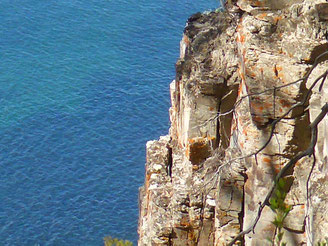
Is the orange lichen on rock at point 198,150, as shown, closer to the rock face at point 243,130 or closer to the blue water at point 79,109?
the rock face at point 243,130

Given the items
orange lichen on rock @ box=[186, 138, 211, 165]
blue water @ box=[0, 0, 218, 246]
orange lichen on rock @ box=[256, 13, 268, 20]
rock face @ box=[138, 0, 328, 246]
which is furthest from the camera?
blue water @ box=[0, 0, 218, 246]

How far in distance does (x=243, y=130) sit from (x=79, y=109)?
151 feet

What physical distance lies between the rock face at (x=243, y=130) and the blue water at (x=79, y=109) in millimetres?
29995

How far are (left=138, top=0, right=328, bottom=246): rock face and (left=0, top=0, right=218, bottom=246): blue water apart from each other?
29995 millimetres

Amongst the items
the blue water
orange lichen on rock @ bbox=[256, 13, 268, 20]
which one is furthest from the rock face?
the blue water

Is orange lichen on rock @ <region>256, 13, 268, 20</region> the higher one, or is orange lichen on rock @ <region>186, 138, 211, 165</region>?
orange lichen on rock @ <region>256, 13, 268, 20</region>

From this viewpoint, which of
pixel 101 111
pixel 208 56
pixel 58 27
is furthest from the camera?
pixel 58 27

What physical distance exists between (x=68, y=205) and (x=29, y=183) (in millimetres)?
3217

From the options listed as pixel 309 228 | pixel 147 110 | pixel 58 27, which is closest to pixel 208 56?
pixel 309 228

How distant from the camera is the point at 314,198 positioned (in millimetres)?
9148

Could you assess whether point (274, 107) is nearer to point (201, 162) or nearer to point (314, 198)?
point (314, 198)

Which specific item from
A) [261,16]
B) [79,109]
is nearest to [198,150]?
[261,16]

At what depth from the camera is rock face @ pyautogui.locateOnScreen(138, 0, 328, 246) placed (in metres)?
10.2

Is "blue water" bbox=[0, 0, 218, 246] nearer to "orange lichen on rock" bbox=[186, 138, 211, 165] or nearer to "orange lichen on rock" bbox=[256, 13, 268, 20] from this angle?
"orange lichen on rock" bbox=[186, 138, 211, 165]
